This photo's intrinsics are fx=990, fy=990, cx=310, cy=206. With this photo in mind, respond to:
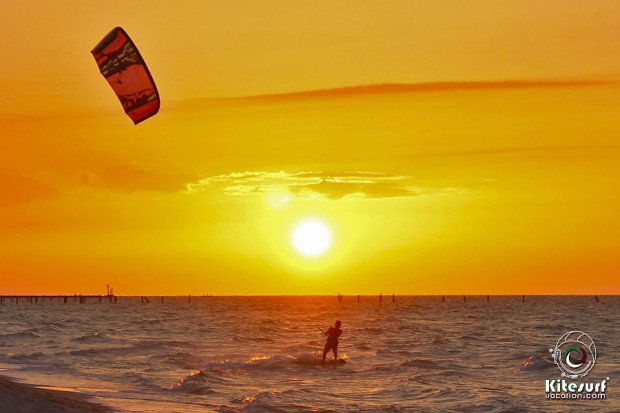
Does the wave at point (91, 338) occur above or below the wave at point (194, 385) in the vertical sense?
above

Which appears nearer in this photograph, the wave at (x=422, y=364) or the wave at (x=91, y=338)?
the wave at (x=422, y=364)

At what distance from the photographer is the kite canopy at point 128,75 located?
2531 centimetres

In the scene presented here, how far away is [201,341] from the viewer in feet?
209

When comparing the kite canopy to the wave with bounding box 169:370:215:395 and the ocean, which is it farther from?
the wave with bounding box 169:370:215:395

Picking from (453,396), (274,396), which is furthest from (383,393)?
(274,396)

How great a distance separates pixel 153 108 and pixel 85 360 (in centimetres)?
2212

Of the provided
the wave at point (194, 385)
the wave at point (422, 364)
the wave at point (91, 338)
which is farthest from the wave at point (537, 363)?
the wave at point (91, 338)

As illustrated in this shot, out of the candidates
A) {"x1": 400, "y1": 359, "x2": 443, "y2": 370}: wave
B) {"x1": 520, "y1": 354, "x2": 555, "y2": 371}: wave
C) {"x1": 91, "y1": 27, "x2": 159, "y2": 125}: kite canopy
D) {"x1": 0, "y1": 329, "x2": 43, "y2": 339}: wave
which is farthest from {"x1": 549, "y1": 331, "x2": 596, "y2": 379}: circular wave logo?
{"x1": 0, "y1": 329, "x2": 43, "y2": 339}: wave

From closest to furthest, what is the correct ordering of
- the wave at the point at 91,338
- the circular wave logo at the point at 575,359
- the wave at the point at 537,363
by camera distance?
the circular wave logo at the point at 575,359
the wave at the point at 537,363
the wave at the point at 91,338

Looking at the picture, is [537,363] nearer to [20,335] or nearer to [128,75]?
[128,75]

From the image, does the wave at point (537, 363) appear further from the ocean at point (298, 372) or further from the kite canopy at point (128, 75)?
the kite canopy at point (128, 75)

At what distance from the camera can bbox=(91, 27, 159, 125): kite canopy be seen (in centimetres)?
2531

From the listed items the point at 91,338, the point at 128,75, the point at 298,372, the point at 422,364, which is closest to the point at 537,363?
the point at 422,364

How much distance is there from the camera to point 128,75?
25.5 m
